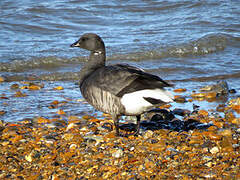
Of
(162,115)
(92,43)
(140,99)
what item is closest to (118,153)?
(140,99)

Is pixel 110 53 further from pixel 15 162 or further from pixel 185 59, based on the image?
pixel 15 162

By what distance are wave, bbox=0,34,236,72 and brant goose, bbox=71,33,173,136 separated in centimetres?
528

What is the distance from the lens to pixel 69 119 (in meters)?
6.45

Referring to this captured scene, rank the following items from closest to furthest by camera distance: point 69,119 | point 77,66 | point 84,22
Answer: point 69,119, point 77,66, point 84,22

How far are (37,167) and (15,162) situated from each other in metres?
0.32

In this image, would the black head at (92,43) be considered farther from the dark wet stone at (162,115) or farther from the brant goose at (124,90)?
the dark wet stone at (162,115)

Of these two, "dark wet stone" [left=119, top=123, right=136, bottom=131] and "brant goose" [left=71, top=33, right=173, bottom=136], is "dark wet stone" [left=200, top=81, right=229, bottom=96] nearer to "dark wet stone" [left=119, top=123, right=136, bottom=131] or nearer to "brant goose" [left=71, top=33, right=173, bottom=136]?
"dark wet stone" [left=119, top=123, right=136, bottom=131]

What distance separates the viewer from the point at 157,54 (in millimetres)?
11484

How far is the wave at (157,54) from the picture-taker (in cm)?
1055

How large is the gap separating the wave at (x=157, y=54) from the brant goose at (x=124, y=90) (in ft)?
17.3

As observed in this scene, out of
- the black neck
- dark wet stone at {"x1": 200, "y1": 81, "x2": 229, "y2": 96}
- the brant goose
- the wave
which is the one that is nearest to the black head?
the black neck

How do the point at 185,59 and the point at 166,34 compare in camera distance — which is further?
the point at 166,34

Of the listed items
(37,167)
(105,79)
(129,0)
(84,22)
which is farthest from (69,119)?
(129,0)

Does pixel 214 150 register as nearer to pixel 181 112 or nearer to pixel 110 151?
pixel 110 151
